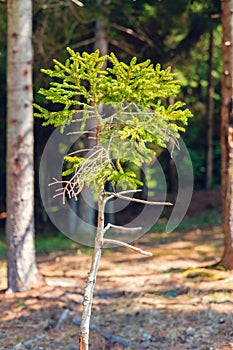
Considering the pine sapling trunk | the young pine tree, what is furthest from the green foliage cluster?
the pine sapling trunk

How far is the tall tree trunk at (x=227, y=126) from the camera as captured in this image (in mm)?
7051

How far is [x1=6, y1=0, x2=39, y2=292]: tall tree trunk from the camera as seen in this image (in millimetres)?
6832

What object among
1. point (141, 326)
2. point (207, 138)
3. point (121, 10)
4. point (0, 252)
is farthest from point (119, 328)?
point (207, 138)

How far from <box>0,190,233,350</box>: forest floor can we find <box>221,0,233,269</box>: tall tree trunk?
0.70 meters

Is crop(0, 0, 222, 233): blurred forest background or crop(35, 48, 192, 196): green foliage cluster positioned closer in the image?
crop(35, 48, 192, 196): green foliage cluster

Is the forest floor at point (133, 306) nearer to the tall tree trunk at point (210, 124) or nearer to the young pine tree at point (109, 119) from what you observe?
the young pine tree at point (109, 119)

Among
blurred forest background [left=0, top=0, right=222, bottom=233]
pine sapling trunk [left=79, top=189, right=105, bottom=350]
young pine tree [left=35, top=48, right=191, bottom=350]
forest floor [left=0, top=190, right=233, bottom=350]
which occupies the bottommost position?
forest floor [left=0, top=190, right=233, bottom=350]

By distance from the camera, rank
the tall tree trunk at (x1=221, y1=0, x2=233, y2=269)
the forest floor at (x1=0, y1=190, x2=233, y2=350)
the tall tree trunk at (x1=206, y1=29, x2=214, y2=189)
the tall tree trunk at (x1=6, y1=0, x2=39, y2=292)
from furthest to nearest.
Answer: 1. the tall tree trunk at (x1=206, y1=29, x2=214, y2=189)
2. the tall tree trunk at (x1=221, y1=0, x2=233, y2=269)
3. the tall tree trunk at (x1=6, y1=0, x2=39, y2=292)
4. the forest floor at (x1=0, y1=190, x2=233, y2=350)

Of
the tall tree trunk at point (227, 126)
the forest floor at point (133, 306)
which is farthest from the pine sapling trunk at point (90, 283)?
the tall tree trunk at point (227, 126)

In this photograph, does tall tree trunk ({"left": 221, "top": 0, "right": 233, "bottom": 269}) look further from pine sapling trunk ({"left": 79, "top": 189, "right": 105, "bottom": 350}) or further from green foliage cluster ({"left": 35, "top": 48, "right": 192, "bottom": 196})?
pine sapling trunk ({"left": 79, "top": 189, "right": 105, "bottom": 350})

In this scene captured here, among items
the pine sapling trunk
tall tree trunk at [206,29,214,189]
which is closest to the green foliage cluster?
the pine sapling trunk

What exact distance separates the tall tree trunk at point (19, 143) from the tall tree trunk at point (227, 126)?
283cm

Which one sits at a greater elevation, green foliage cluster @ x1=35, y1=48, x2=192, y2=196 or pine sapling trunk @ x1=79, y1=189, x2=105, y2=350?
green foliage cluster @ x1=35, y1=48, x2=192, y2=196

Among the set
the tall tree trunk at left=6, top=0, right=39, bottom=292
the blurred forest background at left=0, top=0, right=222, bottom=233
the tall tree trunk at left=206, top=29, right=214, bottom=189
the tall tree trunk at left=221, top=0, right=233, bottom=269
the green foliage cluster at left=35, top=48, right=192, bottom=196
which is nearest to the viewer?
the green foliage cluster at left=35, top=48, right=192, bottom=196
